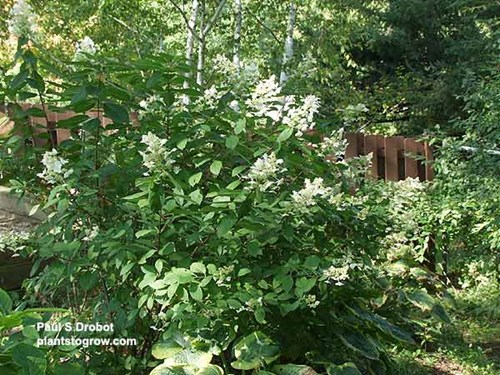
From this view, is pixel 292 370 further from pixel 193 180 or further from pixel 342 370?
pixel 193 180

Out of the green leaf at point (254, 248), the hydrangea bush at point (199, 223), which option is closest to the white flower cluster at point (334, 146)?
the hydrangea bush at point (199, 223)

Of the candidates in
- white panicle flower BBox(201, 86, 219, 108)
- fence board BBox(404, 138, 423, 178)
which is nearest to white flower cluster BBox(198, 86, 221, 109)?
white panicle flower BBox(201, 86, 219, 108)

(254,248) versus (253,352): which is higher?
(254,248)

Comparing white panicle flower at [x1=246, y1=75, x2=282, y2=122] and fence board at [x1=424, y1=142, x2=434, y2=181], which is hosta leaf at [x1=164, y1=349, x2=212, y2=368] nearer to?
white panicle flower at [x1=246, y1=75, x2=282, y2=122]

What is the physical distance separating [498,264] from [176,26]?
215 inches

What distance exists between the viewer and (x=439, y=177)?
5453 mm

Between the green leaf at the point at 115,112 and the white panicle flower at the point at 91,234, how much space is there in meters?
0.39

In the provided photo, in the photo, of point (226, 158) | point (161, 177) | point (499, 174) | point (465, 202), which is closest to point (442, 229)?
point (465, 202)

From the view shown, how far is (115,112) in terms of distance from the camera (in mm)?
2150

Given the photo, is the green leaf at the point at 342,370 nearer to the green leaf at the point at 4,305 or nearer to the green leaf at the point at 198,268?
the green leaf at the point at 198,268

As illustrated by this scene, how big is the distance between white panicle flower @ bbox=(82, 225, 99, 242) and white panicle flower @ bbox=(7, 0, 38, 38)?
681 millimetres

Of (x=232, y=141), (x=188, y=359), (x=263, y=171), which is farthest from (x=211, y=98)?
(x=188, y=359)

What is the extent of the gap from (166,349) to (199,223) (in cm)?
41

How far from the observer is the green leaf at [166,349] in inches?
81.1
